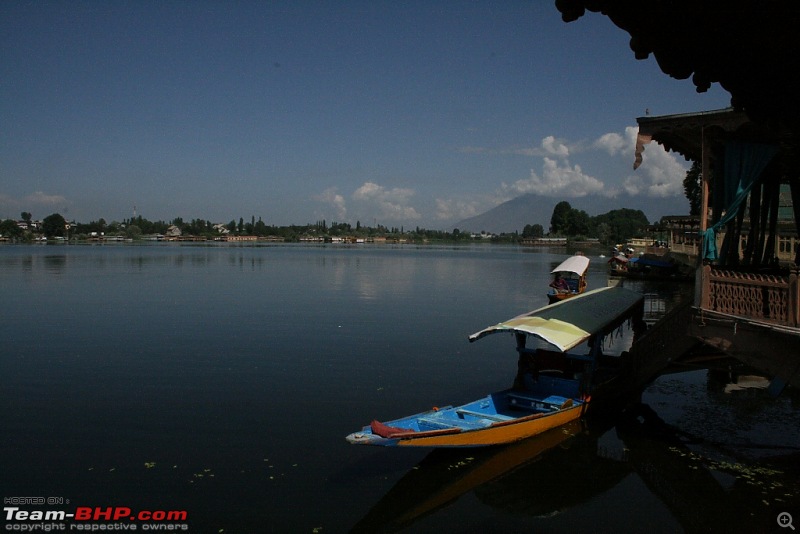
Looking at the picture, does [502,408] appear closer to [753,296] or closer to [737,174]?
[753,296]

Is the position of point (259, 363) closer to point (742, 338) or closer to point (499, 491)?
point (499, 491)

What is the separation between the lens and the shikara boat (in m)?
11.2

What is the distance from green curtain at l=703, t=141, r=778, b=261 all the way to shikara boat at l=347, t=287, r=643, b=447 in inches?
129

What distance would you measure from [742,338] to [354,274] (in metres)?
55.7

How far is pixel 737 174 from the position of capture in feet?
43.5

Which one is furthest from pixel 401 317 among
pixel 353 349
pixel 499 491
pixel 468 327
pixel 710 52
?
pixel 710 52

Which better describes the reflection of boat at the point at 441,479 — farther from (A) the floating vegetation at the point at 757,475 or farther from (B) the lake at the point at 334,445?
(A) the floating vegetation at the point at 757,475

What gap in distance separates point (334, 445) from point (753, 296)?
29.7 ft

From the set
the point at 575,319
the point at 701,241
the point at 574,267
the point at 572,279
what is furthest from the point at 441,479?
the point at 572,279

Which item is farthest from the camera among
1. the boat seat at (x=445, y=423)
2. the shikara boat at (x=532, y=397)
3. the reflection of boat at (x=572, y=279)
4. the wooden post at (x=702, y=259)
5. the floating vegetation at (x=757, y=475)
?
the reflection of boat at (x=572, y=279)

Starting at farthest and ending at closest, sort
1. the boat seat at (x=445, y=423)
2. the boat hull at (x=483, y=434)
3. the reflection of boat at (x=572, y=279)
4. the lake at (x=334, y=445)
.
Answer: the reflection of boat at (x=572, y=279)
the boat seat at (x=445, y=423)
the lake at (x=334, y=445)
the boat hull at (x=483, y=434)

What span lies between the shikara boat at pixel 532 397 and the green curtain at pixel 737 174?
329cm

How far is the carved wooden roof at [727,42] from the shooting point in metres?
8.32

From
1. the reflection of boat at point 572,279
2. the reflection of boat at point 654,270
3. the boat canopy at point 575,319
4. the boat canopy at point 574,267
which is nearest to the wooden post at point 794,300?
the boat canopy at point 575,319
